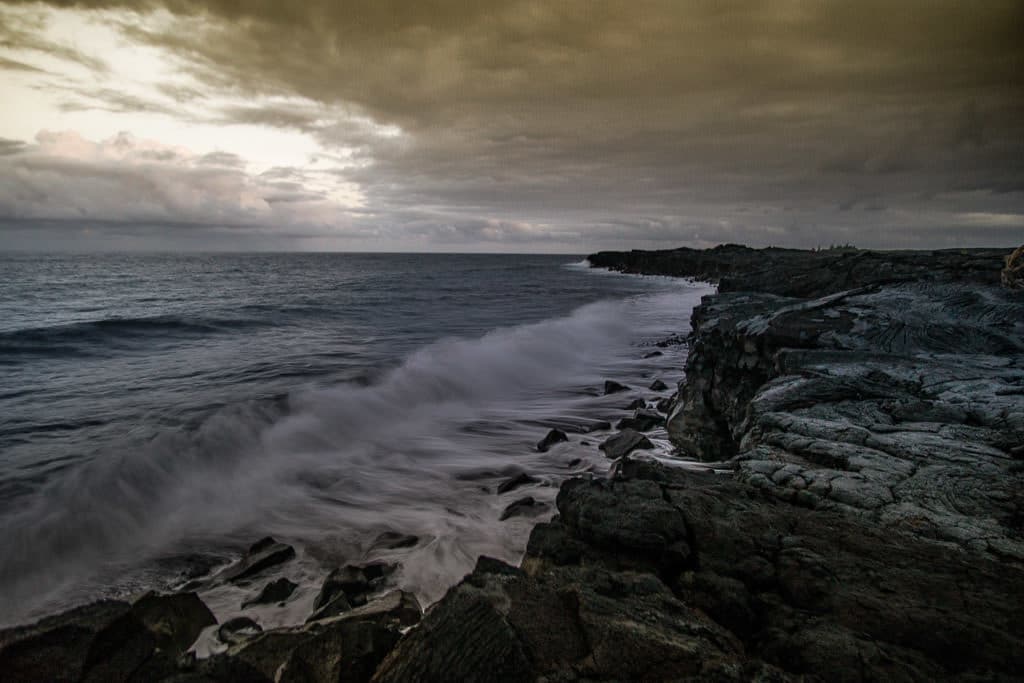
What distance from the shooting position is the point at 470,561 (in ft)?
20.1

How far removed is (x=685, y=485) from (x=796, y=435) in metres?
1.61

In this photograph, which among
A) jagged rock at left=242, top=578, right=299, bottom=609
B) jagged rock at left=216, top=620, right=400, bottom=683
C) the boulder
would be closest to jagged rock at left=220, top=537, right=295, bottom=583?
jagged rock at left=242, top=578, right=299, bottom=609

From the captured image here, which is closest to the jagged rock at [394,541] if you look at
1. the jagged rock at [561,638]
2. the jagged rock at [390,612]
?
the jagged rock at [390,612]

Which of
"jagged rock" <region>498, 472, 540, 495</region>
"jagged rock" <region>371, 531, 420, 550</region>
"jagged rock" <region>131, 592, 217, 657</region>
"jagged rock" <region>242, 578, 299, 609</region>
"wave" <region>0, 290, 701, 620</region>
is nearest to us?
"jagged rock" <region>131, 592, 217, 657</region>

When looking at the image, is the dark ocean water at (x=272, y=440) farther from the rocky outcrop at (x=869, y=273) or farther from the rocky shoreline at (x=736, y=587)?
the rocky outcrop at (x=869, y=273)

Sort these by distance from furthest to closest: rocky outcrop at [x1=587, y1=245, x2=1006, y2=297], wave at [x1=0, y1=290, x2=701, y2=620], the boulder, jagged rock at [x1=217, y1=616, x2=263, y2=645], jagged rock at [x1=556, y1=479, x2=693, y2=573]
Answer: rocky outcrop at [x1=587, y1=245, x2=1006, y2=297]
wave at [x1=0, y1=290, x2=701, y2=620]
the boulder
jagged rock at [x1=217, y1=616, x2=263, y2=645]
jagged rock at [x1=556, y1=479, x2=693, y2=573]

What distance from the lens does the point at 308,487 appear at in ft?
29.0

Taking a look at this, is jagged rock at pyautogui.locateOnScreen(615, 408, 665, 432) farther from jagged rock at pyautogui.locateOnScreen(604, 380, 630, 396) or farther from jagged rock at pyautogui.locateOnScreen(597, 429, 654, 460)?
jagged rock at pyautogui.locateOnScreen(604, 380, 630, 396)

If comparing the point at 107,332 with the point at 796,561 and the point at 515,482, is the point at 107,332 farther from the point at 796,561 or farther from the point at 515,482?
the point at 796,561

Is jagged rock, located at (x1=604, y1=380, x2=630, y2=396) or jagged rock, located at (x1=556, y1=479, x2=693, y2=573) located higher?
jagged rock, located at (x1=556, y1=479, x2=693, y2=573)

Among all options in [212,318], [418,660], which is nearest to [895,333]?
[418,660]

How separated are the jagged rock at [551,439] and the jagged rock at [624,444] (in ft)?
3.27

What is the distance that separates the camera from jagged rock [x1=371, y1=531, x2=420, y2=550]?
21.9ft

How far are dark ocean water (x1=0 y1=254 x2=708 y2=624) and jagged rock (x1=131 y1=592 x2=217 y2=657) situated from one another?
83 centimetres
